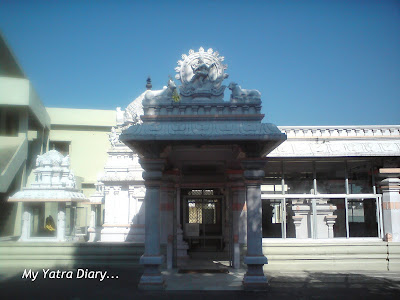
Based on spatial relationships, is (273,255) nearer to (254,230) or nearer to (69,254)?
(254,230)

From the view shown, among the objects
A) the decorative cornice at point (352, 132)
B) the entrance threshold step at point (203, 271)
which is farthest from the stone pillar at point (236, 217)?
the decorative cornice at point (352, 132)

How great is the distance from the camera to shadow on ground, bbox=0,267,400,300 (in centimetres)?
808

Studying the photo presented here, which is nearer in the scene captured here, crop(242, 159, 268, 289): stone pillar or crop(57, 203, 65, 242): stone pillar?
crop(242, 159, 268, 289): stone pillar

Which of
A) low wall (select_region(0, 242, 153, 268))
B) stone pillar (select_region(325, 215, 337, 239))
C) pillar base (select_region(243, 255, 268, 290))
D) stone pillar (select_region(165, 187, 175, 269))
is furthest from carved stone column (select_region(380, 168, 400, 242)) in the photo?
low wall (select_region(0, 242, 153, 268))

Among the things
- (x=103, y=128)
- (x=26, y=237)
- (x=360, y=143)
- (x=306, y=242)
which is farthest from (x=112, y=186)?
(x=103, y=128)

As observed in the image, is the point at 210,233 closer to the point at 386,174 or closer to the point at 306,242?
the point at 306,242

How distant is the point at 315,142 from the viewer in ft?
41.7

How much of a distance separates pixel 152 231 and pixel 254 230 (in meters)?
2.48

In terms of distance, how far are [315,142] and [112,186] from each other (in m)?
10.2

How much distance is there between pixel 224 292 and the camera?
27.6 feet

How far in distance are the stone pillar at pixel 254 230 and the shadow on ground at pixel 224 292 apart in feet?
0.99

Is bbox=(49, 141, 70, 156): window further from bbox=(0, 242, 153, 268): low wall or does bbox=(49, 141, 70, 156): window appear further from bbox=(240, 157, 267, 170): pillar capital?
bbox=(240, 157, 267, 170): pillar capital

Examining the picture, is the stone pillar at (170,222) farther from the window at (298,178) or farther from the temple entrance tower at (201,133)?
the window at (298,178)

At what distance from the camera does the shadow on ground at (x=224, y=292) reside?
808 centimetres
